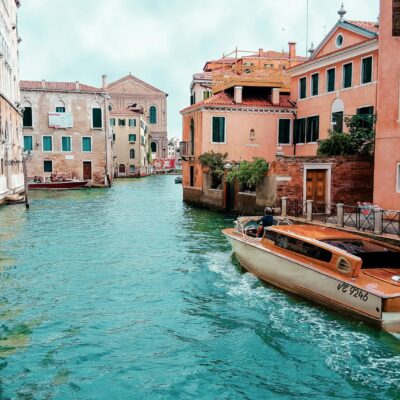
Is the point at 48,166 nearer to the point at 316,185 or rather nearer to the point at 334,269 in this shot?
the point at 316,185

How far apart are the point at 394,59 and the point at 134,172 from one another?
60.1 m

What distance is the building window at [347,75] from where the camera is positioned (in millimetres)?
23491

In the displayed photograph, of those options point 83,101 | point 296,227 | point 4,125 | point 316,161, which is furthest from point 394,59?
point 83,101

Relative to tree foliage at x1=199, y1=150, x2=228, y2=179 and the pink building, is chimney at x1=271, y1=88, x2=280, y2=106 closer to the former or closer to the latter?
tree foliage at x1=199, y1=150, x2=228, y2=179

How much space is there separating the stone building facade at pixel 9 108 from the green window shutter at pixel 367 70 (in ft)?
64.9

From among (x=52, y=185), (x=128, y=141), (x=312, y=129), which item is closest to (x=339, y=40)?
(x=312, y=129)

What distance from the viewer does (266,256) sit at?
11180 mm

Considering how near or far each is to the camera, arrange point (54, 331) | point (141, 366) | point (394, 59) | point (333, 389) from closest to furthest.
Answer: point (333, 389) < point (141, 366) < point (54, 331) < point (394, 59)

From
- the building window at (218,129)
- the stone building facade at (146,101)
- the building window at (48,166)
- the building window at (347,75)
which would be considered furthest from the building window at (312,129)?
the stone building facade at (146,101)

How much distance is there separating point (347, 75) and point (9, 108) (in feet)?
74.6

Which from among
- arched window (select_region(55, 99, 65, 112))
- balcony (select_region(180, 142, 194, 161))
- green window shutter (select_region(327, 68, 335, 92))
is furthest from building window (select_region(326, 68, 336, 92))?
arched window (select_region(55, 99, 65, 112))

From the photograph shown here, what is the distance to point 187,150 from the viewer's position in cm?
2983

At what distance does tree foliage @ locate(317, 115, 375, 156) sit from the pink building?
386cm

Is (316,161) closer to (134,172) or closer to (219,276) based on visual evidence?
(219,276)
